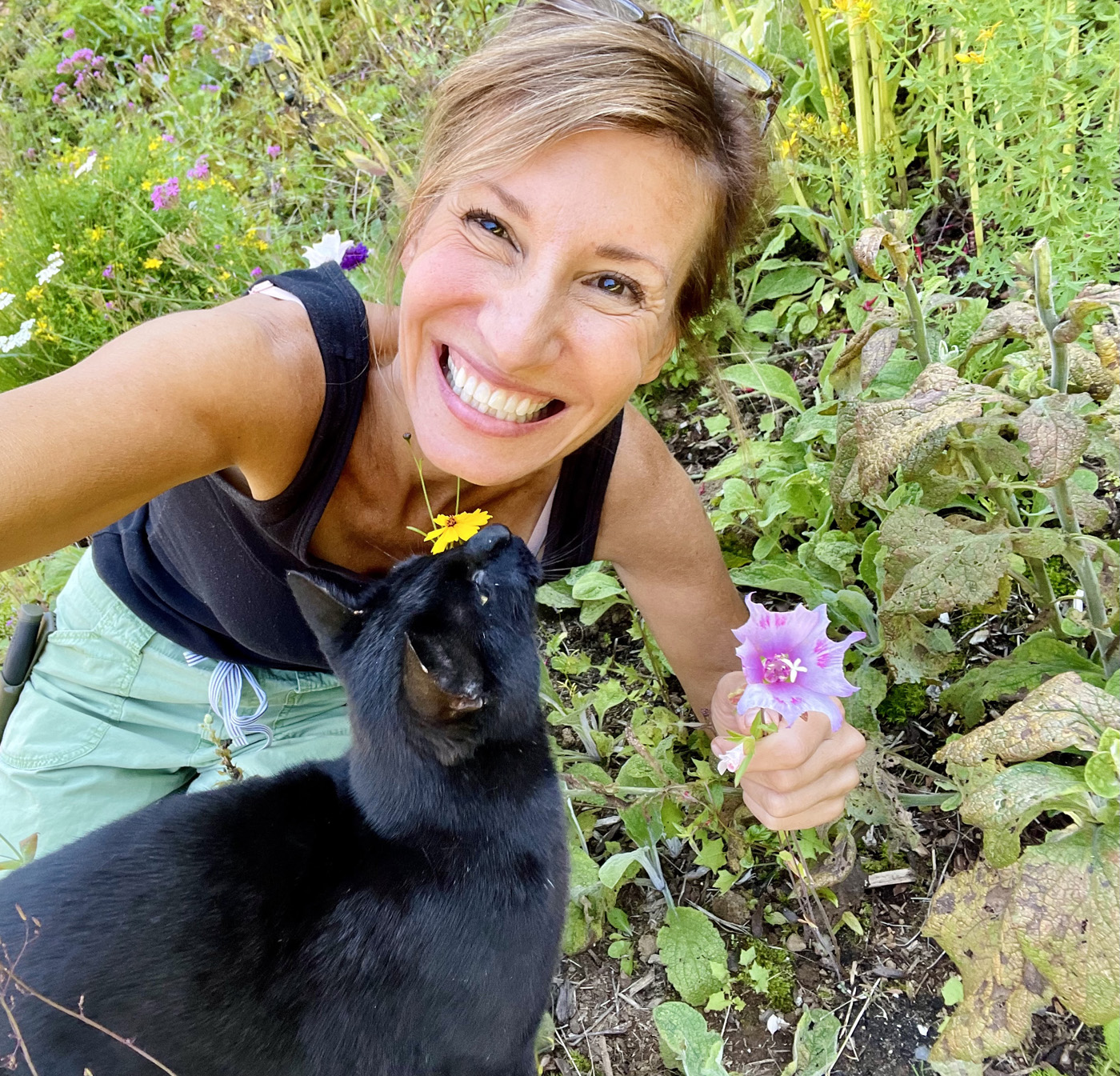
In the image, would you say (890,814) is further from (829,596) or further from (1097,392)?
(1097,392)

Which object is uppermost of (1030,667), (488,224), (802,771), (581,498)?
(488,224)

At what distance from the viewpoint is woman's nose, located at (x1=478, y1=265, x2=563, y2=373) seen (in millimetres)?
1655

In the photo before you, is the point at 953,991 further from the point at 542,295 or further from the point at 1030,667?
the point at 542,295

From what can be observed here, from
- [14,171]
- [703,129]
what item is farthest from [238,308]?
[14,171]

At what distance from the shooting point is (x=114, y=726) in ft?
8.33

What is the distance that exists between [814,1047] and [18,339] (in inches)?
140

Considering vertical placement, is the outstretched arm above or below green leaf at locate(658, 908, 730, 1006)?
above

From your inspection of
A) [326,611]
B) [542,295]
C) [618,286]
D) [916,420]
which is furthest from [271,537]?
[916,420]

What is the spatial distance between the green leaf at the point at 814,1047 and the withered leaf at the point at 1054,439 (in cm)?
127

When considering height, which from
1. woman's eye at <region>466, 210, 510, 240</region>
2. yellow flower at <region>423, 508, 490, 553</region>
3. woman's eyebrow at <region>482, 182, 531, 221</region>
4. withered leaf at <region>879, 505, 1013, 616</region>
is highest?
woman's eyebrow at <region>482, 182, 531, 221</region>

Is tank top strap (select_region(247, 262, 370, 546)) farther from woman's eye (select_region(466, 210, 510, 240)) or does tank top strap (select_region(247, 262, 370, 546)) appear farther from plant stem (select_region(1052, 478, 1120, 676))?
plant stem (select_region(1052, 478, 1120, 676))

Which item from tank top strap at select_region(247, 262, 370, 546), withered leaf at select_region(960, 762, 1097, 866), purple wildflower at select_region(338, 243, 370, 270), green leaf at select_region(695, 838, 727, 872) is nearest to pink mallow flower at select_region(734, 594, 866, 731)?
withered leaf at select_region(960, 762, 1097, 866)

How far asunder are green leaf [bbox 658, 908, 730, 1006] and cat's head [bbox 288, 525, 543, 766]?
27.3 inches

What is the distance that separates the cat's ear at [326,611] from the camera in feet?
6.04
